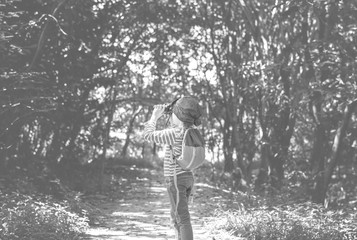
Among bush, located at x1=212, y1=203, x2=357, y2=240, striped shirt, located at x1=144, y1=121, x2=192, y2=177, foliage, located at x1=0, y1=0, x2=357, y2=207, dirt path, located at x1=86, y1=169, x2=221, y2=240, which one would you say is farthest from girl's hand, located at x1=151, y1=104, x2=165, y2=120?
foliage, located at x1=0, y1=0, x2=357, y2=207

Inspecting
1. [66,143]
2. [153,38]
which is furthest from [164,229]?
[153,38]

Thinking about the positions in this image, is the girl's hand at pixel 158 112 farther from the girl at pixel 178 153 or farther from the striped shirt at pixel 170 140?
the striped shirt at pixel 170 140

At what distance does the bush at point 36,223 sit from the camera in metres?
7.70

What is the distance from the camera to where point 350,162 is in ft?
49.5

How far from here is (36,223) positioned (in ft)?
26.9

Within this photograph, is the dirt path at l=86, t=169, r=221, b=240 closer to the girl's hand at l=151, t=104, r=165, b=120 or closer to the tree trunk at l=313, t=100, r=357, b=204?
the tree trunk at l=313, t=100, r=357, b=204

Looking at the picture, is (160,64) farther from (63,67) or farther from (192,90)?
(63,67)

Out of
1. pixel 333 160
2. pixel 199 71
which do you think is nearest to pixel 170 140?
pixel 333 160

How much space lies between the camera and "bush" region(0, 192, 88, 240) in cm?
770

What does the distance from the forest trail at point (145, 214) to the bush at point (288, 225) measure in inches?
12.2

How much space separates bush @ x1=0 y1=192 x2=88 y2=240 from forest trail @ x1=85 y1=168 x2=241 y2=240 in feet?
1.19

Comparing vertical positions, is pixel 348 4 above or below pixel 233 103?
above

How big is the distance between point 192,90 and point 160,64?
176 centimetres

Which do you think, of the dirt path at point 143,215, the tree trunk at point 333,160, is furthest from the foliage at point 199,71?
the dirt path at point 143,215
